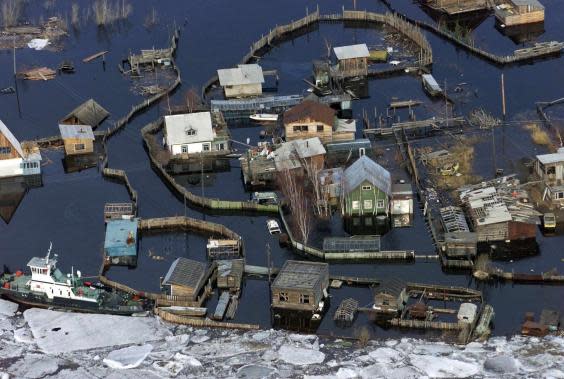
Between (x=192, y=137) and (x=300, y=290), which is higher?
(x=192, y=137)

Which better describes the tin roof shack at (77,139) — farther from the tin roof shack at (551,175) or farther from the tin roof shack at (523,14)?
the tin roof shack at (523,14)

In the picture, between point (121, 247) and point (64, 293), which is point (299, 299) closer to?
point (121, 247)

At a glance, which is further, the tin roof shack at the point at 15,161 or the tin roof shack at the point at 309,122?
the tin roof shack at the point at 309,122

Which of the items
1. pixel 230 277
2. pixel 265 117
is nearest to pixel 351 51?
pixel 265 117

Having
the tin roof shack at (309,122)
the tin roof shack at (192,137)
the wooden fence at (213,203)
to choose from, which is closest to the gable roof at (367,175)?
the wooden fence at (213,203)

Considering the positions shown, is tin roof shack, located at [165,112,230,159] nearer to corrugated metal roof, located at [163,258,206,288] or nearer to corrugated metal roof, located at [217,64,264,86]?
corrugated metal roof, located at [217,64,264,86]

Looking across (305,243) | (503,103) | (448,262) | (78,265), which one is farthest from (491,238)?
(78,265)
